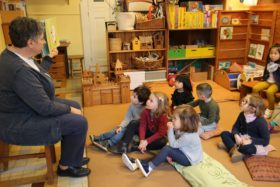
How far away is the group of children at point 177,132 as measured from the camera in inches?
78.4

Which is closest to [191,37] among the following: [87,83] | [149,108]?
[87,83]

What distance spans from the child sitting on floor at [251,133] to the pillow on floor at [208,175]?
25cm

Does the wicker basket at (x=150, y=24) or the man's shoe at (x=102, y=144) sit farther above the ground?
the wicker basket at (x=150, y=24)

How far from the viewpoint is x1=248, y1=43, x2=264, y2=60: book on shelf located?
3.95 meters

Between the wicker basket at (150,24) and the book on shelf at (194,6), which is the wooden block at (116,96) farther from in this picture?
the book on shelf at (194,6)

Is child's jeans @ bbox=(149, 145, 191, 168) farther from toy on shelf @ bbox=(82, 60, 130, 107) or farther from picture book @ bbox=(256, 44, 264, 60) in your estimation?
picture book @ bbox=(256, 44, 264, 60)

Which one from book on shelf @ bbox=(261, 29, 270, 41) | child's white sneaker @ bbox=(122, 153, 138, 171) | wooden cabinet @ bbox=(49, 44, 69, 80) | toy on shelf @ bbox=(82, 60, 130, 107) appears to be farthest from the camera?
wooden cabinet @ bbox=(49, 44, 69, 80)

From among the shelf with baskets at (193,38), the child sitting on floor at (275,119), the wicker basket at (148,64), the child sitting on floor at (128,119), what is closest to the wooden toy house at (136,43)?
the wicker basket at (148,64)

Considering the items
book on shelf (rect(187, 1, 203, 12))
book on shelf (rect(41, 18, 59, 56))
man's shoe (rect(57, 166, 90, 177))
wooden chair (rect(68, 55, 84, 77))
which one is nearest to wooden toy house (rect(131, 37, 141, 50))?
book on shelf (rect(187, 1, 203, 12))

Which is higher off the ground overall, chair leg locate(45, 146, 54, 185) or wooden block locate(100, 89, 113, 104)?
wooden block locate(100, 89, 113, 104)

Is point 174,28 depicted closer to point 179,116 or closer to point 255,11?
point 255,11

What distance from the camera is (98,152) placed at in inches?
93.1

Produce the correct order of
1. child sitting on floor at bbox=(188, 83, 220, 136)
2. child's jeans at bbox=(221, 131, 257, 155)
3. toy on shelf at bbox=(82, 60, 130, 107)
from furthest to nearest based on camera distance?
toy on shelf at bbox=(82, 60, 130, 107) → child sitting on floor at bbox=(188, 83, 220, 136) → child's jeans at bbox=(221, 131, 257, 155)

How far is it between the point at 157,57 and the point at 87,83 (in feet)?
4.08
